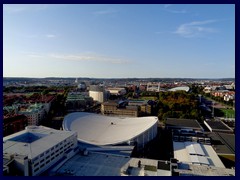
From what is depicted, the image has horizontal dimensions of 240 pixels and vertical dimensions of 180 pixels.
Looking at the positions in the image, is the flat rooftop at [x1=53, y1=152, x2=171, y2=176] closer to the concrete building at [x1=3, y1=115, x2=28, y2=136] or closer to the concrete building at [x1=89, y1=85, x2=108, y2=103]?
the concrete building at [x1=3, y1=115, x2=28, y2=136]

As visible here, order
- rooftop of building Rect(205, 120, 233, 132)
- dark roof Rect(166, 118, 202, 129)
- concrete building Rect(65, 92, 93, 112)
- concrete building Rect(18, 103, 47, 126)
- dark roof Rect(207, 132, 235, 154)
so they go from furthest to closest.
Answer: concrete building Rect(65, 92, 93, 112)
concrete building Rect(18, 103, 47, 126)
rooftop of building Rect(205, 120, 233, 132)
dark roof Rect(166, 118, 202, 129)
dark roof Rect(207, 132, 235, 154)

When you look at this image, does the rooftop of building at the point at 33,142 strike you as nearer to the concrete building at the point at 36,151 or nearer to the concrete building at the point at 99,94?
the concrete building at the point at 36,151

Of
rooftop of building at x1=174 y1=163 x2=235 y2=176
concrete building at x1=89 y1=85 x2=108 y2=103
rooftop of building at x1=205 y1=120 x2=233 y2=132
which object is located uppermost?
concrete building at x1=89 y1=85 x2=108 y2=103

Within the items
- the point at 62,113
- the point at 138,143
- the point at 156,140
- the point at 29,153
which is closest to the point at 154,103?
the point at 62,113

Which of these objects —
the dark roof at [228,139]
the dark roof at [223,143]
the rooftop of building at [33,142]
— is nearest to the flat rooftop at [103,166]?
the rooftop of building at [33,142]

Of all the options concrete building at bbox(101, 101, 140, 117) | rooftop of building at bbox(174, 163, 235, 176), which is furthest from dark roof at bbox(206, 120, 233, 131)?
rooftop of building at bbox(174, 163, 235, 176)

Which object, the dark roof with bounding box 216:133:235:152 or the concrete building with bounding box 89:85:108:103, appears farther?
the concrete building with bounding box 89:85:108:103

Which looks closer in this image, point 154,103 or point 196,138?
point 196,138
